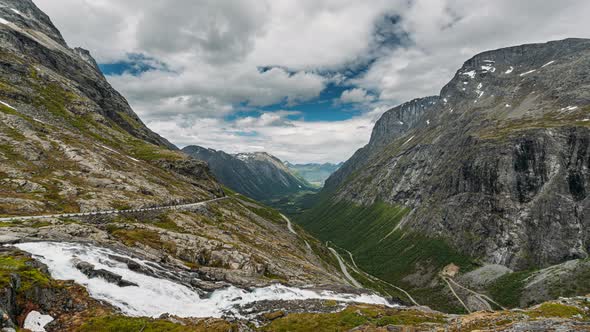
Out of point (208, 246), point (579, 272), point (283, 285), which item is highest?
point (208, 246)

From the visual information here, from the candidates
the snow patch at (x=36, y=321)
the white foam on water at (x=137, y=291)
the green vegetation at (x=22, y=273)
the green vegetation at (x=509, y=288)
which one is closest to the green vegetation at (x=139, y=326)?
the snow patch at (x=36, y=321)

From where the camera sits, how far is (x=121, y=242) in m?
64.4

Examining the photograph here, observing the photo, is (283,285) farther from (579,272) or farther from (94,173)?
(579,272)

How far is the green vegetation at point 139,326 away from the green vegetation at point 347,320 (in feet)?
40.2

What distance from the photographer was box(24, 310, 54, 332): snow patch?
28.6 metres

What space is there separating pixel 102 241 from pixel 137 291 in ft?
76.1

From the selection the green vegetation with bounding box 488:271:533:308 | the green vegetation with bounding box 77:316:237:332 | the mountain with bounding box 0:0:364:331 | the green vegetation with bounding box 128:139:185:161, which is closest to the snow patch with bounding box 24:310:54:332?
the mountain with bounding box 0:0:364:331

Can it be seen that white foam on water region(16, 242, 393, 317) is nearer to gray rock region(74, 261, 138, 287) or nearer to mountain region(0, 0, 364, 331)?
mountain region(0, 0, 364, 331)

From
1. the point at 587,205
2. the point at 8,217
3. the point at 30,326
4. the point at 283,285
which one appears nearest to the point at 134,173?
the point at 8,217

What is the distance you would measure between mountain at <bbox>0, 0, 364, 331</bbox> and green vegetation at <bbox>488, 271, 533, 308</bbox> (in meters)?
107

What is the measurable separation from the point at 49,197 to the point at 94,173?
96.6 feet

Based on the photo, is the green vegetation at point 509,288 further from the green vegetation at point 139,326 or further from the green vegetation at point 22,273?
the green vegetation at point 22,273

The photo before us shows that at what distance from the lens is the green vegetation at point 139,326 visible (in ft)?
94.1

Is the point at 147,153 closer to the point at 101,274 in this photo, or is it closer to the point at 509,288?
the point at 101,274
